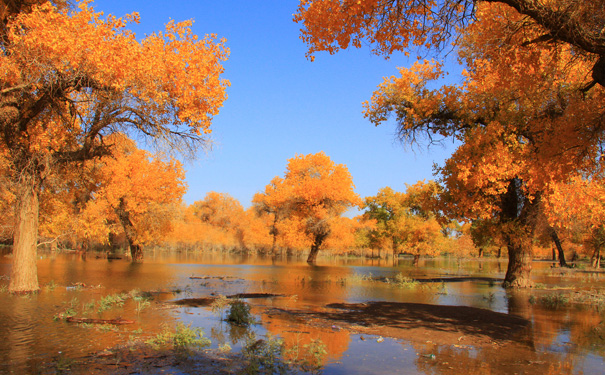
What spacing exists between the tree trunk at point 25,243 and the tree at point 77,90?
0.03 metres

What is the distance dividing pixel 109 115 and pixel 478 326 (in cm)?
1121

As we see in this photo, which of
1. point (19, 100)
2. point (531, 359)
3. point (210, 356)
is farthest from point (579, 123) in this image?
point (19, 100)

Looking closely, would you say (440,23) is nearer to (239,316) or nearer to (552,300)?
(239,316)

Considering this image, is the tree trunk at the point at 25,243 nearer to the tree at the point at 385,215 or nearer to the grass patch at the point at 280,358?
the grass patch at the point at 280,358

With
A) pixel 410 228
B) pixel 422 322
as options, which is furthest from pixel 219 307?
pixel 410 228

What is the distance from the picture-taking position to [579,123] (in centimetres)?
811

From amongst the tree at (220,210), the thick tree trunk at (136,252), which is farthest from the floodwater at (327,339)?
the tree at (220,210)

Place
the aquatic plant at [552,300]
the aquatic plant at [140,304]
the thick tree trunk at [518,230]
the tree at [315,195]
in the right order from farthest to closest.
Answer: the tree at [315,195], the thick tree trunk at [518,230], the aquatic plant at [552,300], the aquatic plant at [140,304]

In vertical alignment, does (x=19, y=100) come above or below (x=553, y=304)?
above

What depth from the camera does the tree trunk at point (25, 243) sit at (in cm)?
1200

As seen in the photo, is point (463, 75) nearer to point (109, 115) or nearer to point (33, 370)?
point (109, 115)

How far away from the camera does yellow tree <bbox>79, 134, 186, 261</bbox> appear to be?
100ft

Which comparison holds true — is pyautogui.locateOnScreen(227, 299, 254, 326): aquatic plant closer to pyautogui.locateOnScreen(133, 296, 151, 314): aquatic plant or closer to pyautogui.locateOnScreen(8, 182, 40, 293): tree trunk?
pyautogui.locateOnScreen(133, 296, 151, 314): aquatic plant

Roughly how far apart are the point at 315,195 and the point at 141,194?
16260 mm
